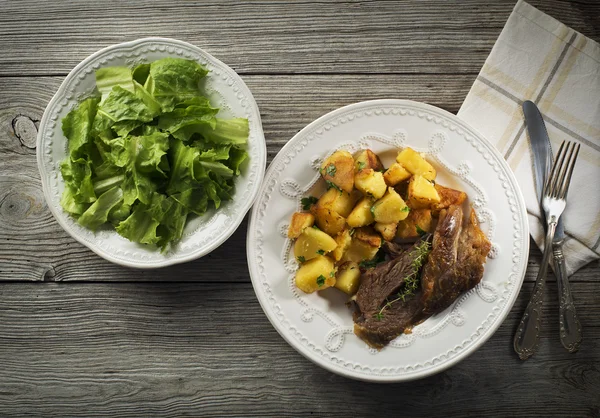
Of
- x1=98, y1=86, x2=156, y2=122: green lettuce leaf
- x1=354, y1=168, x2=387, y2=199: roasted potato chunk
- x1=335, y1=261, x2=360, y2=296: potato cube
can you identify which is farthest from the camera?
x1=335, y1=261, x2=360, y2=296: potato cube

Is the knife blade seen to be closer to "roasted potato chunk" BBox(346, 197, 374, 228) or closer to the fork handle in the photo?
the fork handle

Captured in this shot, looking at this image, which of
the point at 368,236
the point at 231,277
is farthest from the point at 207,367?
the point at 368,236

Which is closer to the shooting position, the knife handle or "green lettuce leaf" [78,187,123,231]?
"green lettuce leaf" [78,187,123,231]

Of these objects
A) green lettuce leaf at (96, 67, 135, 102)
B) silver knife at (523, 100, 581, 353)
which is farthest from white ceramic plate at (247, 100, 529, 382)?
green lettuce leaf at (96, 67, 135, 102)

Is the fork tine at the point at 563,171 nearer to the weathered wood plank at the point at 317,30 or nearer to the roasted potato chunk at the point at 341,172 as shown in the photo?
the weathered wood plank at the point at 317,30

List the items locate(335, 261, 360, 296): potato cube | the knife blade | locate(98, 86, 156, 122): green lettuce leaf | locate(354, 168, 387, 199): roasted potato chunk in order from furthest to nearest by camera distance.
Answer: the knife blade, locate(335, 261, 360, 296): potato cube, locate(354, 168, 387, 199): roasted potato chunk, locate(98, 86, 156, 122): green lettuce leaf

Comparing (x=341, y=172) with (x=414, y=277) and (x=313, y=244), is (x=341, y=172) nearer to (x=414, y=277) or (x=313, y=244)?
(x=313, y=244)
